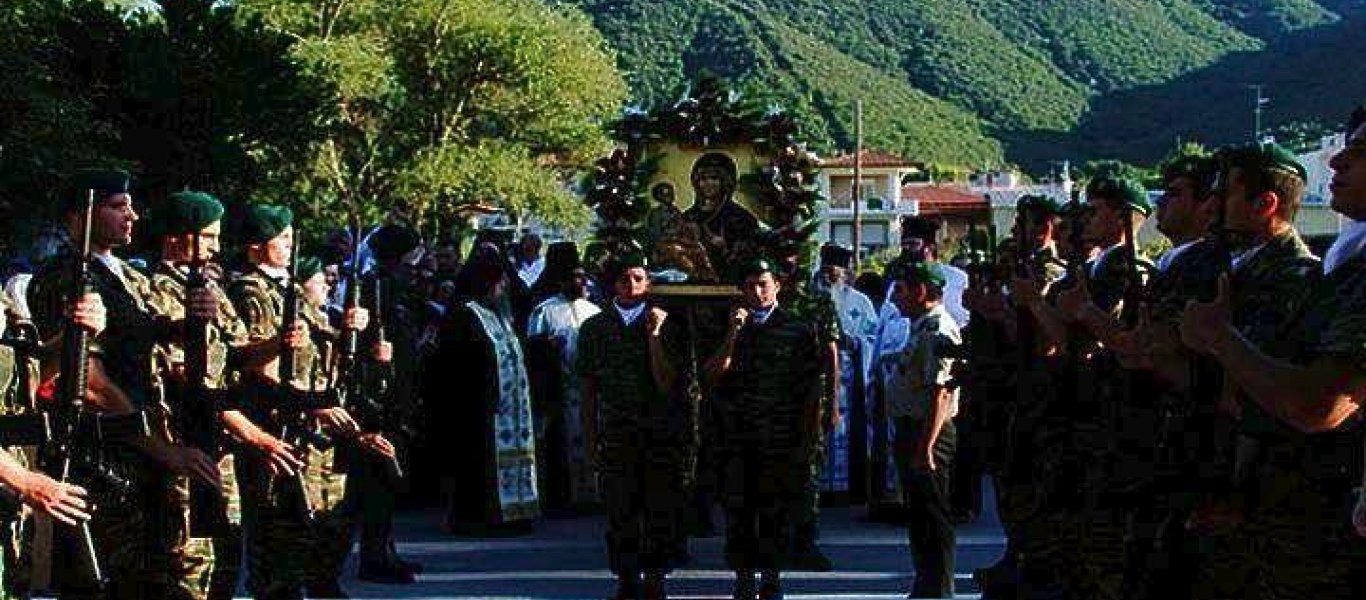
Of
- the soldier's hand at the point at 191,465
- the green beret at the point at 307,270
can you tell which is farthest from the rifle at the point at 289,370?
the green beret at the point at 307,270

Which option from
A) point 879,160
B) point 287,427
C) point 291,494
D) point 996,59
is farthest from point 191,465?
point 996,59

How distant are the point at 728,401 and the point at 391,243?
2.27m

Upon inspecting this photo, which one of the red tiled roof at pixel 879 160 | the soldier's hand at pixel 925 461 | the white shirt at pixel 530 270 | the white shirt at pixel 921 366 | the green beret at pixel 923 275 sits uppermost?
the red tiled roof at pixel 879 160

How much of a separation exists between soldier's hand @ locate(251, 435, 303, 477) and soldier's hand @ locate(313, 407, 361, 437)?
0.20 metres

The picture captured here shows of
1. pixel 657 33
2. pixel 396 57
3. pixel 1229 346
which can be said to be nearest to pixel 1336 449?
pixel 1229 346

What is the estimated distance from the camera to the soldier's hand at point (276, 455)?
7.40 metres

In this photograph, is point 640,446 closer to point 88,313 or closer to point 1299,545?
point 88,313

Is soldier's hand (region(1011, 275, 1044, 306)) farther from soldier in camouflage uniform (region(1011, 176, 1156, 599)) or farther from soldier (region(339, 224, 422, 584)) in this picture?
soldier (region(339, 224, 422, 584))

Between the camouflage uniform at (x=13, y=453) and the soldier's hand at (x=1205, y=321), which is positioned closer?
the soldier's hand at (x=1205, y=321)

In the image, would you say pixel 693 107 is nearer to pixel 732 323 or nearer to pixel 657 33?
pixel 732 323

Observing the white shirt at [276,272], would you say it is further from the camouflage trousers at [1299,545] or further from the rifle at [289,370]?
the camouflage trousers at [1299,545]

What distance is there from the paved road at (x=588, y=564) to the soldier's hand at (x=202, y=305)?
11.6 feet

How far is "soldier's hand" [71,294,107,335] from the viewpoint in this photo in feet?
18.7

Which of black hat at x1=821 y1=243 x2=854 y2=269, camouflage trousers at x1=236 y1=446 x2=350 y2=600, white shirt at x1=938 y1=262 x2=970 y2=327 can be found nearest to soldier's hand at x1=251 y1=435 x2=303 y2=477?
camouflage trousers at x1=236 y1=446 x2=350 y2=600
